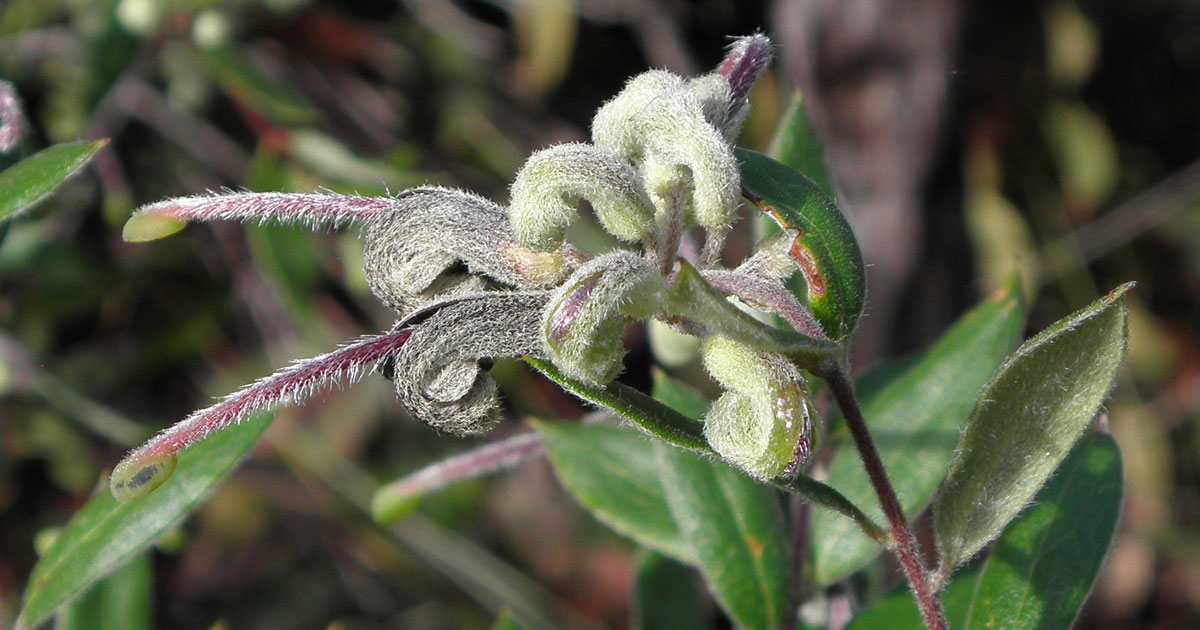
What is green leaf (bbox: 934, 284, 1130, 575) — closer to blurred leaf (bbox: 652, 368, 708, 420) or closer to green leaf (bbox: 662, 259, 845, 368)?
green leaf (bbox: 662, 259, 845, 368)

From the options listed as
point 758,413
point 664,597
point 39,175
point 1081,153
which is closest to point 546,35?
point 1081,153

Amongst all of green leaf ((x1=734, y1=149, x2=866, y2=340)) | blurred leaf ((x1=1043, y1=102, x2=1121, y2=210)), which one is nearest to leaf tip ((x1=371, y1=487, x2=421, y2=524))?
green leaf ((x1=734, y1=149, x2=866, y2=340))

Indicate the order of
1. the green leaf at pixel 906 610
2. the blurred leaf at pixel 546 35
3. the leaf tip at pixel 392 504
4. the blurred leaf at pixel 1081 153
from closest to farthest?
1. the green leaf at pixel 906 610
2. the leaf tip at pixel 392 504
3. the blurred leaf at pixel 546 35
4. the blurred leaf at pixel 1081 153

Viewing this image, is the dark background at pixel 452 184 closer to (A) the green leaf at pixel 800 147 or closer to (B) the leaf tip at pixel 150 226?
(A) the green leaf at pixel 800 147

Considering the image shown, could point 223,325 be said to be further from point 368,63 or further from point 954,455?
point 954,455

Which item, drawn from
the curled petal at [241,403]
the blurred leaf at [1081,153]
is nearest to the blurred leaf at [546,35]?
the blurred leaf at [1081,153]

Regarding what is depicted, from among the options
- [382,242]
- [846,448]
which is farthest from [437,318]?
[846,448]
